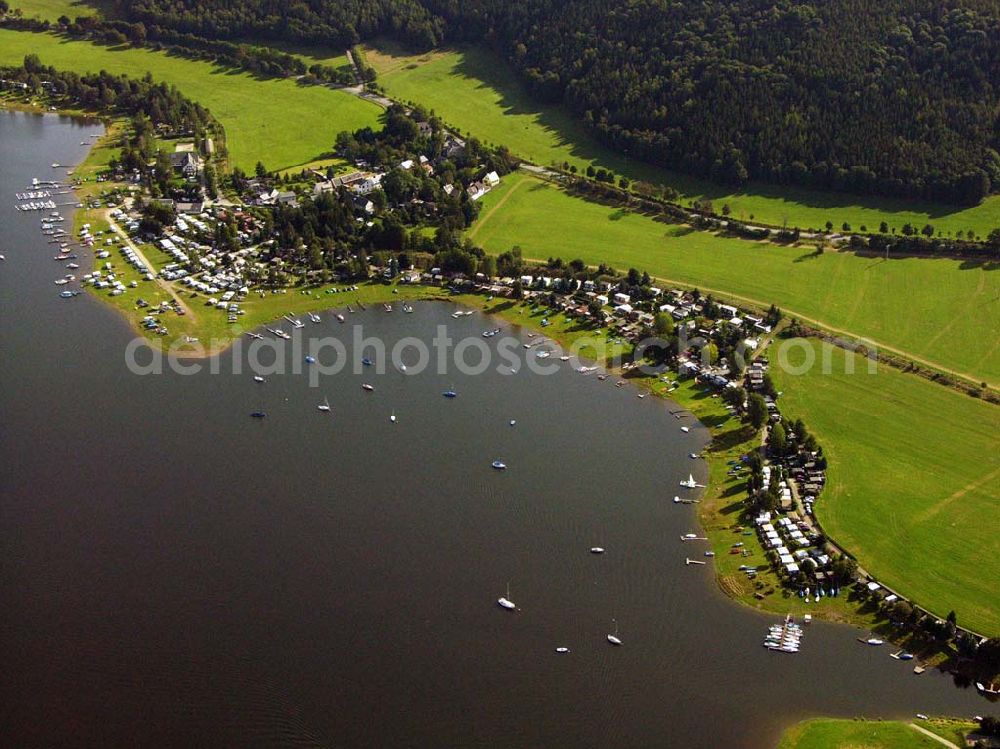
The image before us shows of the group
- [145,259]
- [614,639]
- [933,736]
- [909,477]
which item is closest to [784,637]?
[933,736]

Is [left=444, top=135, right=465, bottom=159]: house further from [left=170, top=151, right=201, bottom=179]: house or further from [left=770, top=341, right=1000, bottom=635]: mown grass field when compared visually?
[left=770, top=341, right=1000, bottom=635]: mown grass field

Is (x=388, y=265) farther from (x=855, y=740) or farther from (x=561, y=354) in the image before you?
(x=855, y=740)

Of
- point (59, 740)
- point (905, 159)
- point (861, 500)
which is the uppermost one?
point (905, 159)

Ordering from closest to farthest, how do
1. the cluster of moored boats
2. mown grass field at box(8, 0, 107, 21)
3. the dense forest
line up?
the cluster of moored boats
the dense forest
mown grass field at box(8, 0, 107, 21)

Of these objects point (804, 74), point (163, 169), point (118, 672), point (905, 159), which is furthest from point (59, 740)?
point (804, 74)

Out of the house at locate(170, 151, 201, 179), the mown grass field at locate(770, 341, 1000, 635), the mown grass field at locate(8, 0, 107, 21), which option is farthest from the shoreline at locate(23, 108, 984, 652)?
the mown grass field at locate(8, 0, 107, 21)

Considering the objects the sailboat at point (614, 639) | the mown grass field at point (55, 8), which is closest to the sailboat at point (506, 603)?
the sailboat at point (614, 639)
